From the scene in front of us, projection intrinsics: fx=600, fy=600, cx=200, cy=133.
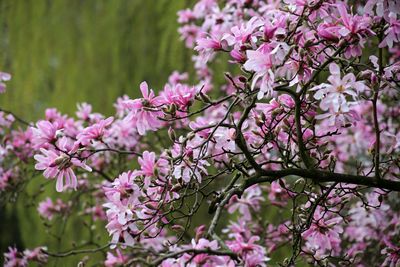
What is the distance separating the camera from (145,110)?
3.71ft

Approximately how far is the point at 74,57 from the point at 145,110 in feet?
8.35

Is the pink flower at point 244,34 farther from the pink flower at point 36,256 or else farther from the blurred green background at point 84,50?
the blurred green background at point 84,50

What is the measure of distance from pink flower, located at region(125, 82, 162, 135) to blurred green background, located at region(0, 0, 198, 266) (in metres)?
1.45

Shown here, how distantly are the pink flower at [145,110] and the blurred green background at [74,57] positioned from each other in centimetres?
145

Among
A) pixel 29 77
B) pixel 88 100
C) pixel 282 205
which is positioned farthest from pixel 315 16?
pixel 29 77

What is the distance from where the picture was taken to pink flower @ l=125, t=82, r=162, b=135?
112cm

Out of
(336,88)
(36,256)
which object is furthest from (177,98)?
(36,256)

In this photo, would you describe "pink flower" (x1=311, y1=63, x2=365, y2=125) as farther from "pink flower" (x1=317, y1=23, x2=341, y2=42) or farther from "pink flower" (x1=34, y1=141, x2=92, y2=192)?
"pink flower" (x1=34, y1=141, x2=92, y2=192)

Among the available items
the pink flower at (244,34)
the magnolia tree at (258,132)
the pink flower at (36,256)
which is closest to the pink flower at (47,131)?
the magnolia tree at (258,132)

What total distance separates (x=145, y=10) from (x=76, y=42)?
2.14 feet

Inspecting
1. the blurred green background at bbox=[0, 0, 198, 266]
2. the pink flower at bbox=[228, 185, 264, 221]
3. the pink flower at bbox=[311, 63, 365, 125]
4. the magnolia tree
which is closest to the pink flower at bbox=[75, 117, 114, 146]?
the magnolia tree

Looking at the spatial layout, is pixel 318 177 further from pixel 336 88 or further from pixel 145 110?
pixel 145 110

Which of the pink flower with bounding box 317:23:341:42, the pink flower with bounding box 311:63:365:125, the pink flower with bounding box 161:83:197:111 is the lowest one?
the pink flower with bounding box 311:63:365:125

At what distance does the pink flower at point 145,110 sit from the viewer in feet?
3.67
